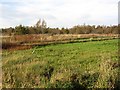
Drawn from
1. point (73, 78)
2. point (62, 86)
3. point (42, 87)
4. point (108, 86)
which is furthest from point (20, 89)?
point (108, 86)

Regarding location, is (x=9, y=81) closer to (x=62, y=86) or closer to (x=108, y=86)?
(x=62, y=86)

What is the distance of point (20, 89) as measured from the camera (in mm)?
7262

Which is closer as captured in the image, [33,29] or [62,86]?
[62,86]

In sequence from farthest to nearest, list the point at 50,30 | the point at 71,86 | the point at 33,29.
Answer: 1. the point at 50,30
2. the point at 33,29
3. the point at 71,86

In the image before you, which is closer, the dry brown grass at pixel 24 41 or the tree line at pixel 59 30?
the dry brown grass at pixel 24 41

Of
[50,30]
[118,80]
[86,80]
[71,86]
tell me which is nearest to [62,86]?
[71,86]

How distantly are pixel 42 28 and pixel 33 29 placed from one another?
2.24m

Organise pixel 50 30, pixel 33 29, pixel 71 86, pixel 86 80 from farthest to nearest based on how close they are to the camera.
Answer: pixel 50 30, pixel 33 29, pixel 86 80, pixel 71 86

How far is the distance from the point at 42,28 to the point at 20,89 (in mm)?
55132

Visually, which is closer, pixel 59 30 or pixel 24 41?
pixel 24 41

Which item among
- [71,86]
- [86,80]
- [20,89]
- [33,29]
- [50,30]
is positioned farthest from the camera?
[50,30]

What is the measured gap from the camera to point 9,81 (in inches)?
307

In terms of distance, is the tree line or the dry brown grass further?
the tree line

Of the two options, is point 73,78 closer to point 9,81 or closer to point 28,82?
point 28,82
